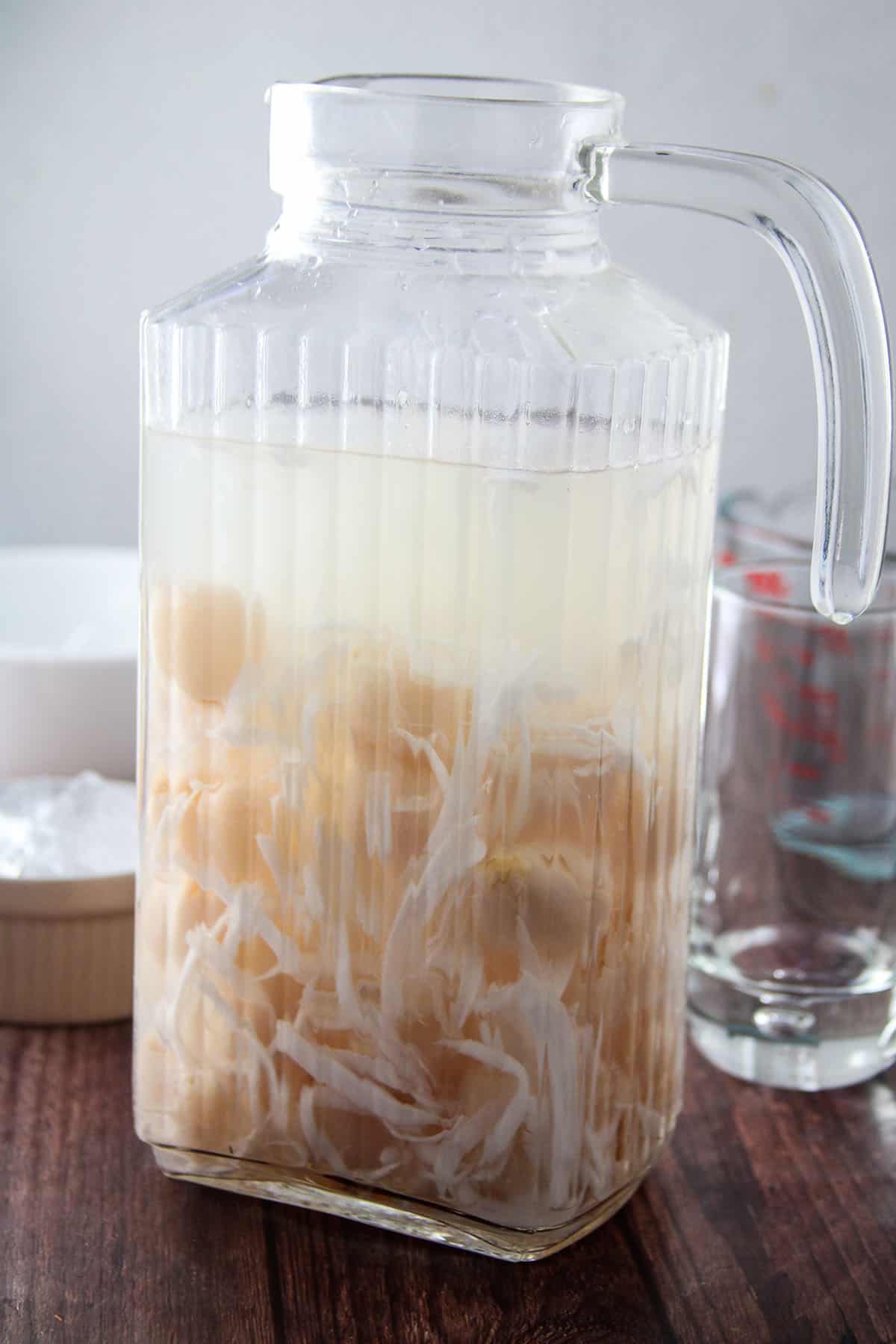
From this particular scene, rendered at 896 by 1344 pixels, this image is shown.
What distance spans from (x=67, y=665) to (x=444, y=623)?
230mm

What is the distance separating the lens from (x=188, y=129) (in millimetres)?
731

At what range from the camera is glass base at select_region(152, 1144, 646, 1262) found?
1.40ft

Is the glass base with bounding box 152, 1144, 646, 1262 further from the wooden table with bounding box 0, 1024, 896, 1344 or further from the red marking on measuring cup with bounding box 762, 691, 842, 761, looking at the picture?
the red marking on measuring cup with bounding box 762, 691, 842, 761

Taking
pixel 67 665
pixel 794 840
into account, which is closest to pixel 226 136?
pixel 67 665

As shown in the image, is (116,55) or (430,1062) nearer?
(430,1062)

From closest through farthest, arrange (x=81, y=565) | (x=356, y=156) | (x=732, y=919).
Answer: (x=356, y=156)
(x=732, y=919)
(x=81, y=565)

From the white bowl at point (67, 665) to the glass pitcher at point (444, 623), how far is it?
15cm

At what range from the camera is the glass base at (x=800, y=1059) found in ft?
1.76

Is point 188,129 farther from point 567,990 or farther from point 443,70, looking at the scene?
point 567,990

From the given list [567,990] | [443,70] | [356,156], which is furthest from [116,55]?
[567,990]

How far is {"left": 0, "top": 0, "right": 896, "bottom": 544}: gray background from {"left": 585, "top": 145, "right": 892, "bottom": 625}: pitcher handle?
1.23 ft

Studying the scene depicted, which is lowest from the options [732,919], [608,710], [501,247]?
[732,919]

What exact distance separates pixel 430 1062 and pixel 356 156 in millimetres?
239

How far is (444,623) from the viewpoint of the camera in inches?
15.4
